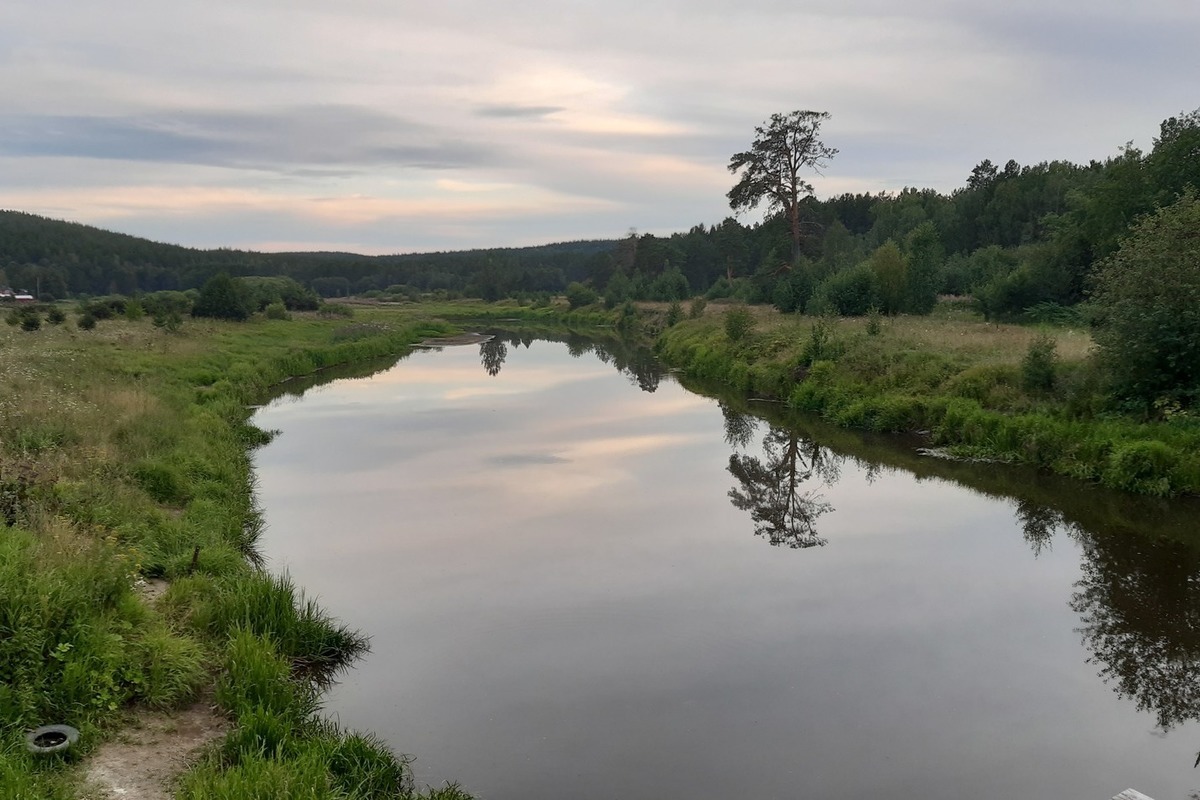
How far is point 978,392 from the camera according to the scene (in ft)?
63.0

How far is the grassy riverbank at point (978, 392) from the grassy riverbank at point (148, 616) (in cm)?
1311

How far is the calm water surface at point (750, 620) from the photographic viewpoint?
264 inches

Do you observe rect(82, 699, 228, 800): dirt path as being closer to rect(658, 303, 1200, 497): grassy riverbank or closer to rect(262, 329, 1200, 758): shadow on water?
rect(262, 329, 1200, 758): shadow on water

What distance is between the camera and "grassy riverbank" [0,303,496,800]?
5.74 metres

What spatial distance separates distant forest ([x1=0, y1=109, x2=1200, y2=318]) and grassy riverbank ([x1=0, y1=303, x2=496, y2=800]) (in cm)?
2057

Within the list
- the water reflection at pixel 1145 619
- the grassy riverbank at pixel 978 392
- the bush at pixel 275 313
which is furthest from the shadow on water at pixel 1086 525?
the bush at pixel 275 313

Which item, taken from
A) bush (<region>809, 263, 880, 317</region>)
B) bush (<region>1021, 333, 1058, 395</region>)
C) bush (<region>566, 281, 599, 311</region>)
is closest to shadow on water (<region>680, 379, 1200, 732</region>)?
bush (<region>1021, 333, 1058, 395</region>)

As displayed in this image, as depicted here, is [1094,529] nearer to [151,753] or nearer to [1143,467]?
[1143,467]

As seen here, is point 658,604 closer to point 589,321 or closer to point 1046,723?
point 1046,723

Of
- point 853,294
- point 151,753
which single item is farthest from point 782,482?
point 853,294

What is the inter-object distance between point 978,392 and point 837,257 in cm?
3183

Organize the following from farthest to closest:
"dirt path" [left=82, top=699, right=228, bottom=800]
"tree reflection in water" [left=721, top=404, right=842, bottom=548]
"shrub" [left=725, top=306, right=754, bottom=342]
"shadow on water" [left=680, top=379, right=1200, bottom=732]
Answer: "shrub" [left=725, top=306, right=754, bottom=342] → "tree reflection in water" [left=721, top=404, right=842, bottom=548] → "shadow on water" [left=680, top=379, right=1200, bottom=732] → "dirt path" [left=82, top=699, right=228, bottom=800]

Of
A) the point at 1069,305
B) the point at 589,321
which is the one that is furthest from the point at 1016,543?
the point at 589,321

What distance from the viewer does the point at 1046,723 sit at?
23.7 ft
